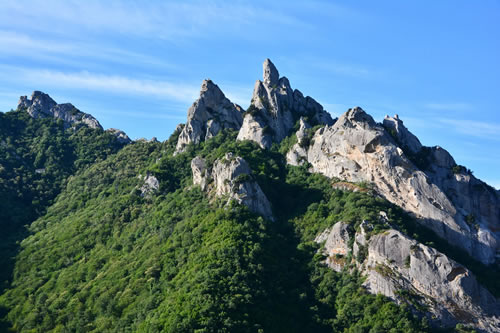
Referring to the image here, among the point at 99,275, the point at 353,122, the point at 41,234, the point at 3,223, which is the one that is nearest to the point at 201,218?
the point at 99,275

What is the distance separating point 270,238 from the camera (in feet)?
331

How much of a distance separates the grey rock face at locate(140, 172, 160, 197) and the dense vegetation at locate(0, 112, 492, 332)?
1960 mm

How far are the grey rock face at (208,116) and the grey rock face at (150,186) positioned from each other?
62.6 ft

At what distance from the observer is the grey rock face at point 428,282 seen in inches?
3147

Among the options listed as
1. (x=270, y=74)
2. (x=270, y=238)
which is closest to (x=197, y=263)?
(x=270, y=238)

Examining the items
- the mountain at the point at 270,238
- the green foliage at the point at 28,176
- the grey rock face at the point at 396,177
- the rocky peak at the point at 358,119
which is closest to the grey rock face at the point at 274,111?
the mountain at the point at 270,238

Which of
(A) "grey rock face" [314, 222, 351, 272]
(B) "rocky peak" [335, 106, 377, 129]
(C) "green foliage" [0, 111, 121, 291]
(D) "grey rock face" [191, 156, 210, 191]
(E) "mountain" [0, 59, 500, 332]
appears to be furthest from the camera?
(C) "green foliage" [0, 111, 121, 291]

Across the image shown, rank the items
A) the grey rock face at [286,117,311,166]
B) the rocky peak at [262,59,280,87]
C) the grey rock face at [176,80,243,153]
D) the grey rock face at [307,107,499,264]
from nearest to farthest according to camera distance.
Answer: the grey rock face at [307,107,499,264] → the grey rock face at [286,117,311,166] → the grey rock face at [176,80,243,153] → the rocky peak at [262,59,280,87]

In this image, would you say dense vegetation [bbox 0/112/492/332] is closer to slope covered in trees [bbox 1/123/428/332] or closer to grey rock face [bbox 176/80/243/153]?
slope covered in trees [bbox 1/123/428/332]

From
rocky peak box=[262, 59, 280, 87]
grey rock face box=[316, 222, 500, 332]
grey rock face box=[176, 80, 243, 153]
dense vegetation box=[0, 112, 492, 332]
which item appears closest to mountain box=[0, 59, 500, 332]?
grey rock face box=[316, 222, 500, 332]

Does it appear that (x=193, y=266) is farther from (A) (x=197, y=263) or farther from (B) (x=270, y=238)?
(B) (x=270, y=238)

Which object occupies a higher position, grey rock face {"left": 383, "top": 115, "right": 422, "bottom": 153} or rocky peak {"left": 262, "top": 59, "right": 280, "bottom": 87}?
rocky peak {"left": 262, "top": 59, "right": 280, "bottom": 87}

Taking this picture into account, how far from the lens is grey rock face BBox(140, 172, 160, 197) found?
5315 inches

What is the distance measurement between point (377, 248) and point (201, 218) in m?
41.5
